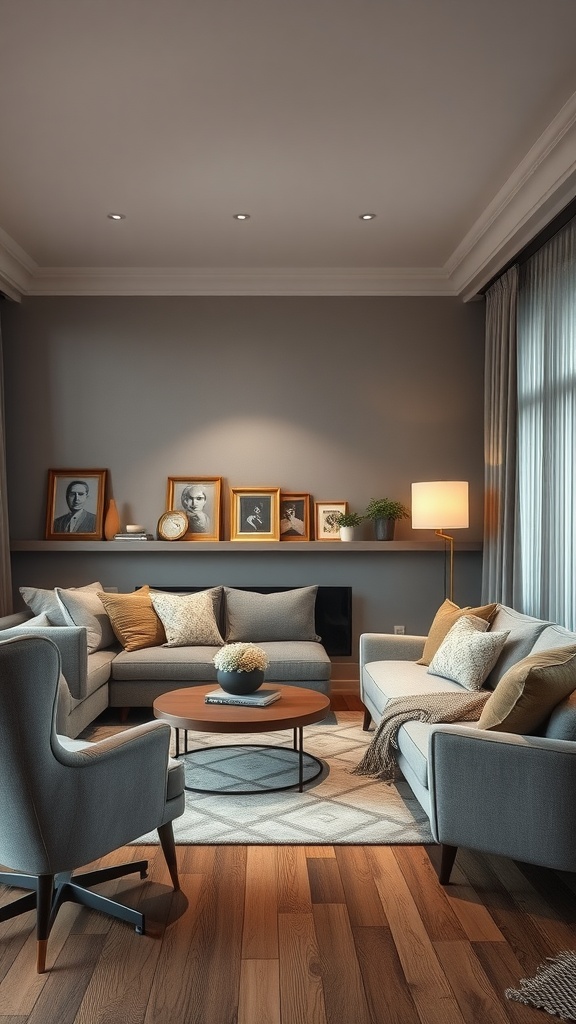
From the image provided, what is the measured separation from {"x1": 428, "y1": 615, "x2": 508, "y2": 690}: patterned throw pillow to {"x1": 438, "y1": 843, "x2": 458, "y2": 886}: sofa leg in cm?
112

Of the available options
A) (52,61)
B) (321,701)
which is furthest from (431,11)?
(321,701)

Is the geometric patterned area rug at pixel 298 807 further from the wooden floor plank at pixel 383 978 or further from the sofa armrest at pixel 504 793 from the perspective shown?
the wooden floor plank at pixel 383 978

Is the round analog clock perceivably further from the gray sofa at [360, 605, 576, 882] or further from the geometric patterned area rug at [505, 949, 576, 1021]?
the geometric patterned area rug at [505, 949, 576, 1021]

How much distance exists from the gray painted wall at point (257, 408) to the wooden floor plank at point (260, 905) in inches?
120

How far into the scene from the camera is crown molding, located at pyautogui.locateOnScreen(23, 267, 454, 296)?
6105mm

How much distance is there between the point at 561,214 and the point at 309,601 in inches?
115

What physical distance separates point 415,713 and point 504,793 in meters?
0.86

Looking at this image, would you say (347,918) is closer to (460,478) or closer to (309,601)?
(309,601)

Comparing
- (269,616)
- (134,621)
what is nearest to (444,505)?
(269,616)

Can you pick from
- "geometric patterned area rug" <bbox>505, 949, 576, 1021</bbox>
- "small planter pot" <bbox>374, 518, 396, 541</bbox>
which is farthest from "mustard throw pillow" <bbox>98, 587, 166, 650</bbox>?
"geometric patterned area rug" <bbox>505, 949, 576, 1021</bbox>

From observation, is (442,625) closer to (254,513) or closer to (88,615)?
(254,513)

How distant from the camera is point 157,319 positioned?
6227 millimetres

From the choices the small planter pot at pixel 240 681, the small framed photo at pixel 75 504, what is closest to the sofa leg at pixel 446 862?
the small planter pot at pixel 240 681

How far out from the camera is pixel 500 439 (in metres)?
5.59
